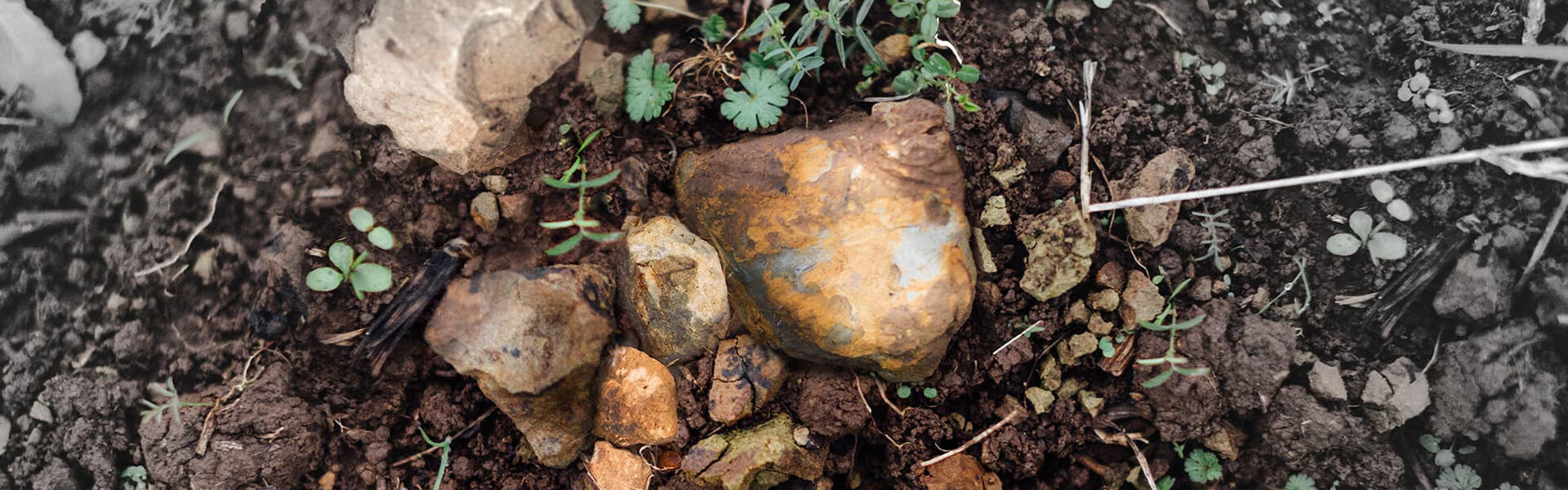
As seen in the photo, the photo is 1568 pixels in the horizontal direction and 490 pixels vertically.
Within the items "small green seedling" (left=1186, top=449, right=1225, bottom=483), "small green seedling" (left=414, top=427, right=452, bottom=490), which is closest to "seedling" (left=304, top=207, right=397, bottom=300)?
"small green seedling" (left=414, top=427, right=452, bottom=490)

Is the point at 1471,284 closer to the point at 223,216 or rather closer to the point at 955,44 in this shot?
the point at 955,44

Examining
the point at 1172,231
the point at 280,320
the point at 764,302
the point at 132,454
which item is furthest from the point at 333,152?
the point at 1172,231

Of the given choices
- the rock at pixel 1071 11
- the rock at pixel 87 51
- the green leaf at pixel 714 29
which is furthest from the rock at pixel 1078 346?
the rock at pixel 87 51

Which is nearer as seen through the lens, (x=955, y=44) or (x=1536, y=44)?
(x=1536, y=44)

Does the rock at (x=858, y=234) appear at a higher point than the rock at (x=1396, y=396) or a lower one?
higher

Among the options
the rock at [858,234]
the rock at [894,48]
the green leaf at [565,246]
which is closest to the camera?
the rock at [858,234]

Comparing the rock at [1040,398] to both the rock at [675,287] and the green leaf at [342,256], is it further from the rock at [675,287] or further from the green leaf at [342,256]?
the green leaf at [342,256]

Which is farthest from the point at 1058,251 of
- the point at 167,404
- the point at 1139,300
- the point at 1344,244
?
the point at 167,404
